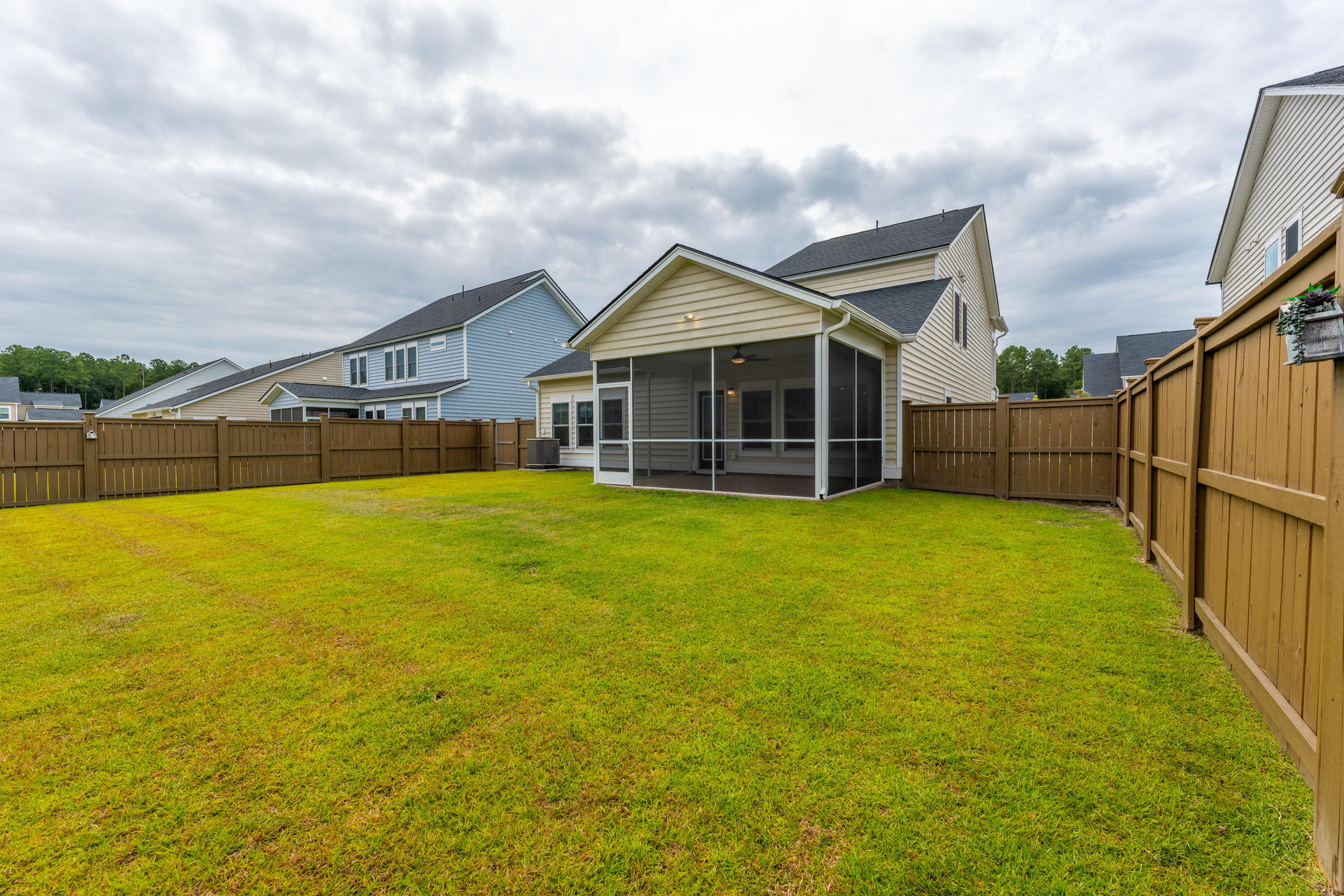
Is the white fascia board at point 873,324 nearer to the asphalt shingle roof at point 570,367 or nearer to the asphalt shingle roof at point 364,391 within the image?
the asphalt shingle roof at point 570,367

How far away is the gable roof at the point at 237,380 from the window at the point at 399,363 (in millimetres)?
5023

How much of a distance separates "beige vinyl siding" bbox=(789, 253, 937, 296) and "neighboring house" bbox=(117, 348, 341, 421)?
73.4 feet

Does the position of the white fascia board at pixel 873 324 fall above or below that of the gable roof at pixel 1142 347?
below

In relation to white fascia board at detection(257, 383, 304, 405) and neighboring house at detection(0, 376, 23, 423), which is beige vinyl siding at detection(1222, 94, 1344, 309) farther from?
neighboring house at detection(0, 376, 23, 423)

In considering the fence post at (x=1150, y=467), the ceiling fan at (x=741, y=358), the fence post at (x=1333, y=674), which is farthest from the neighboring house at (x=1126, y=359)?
the fence post at (x=1333, y=674)

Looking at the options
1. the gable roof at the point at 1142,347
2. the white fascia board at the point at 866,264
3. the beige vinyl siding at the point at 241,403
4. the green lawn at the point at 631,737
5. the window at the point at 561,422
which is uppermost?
the white fascia board at the point at 866,264

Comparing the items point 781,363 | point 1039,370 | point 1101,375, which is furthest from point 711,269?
point 1039,370

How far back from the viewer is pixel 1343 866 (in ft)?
3.80

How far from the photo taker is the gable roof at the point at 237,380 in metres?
23.0

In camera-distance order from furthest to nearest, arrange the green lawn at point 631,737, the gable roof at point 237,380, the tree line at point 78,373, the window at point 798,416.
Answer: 1. the tree line at point 78,373
2. the gable roof at point 237,380
3. the window at point 798,416
4. the green lawn at point 631,737

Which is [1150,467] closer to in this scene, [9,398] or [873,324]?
[873,324]

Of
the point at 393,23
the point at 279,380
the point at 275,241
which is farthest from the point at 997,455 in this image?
the point at 275,241

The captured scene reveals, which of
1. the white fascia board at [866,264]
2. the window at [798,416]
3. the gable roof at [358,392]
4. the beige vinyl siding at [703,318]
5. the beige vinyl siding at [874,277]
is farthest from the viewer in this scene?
the gable roof at [358,392]

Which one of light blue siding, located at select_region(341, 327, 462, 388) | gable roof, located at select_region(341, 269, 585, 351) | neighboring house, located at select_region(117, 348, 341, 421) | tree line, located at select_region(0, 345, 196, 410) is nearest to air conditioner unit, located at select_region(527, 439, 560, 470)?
light blue siding, located at select_region(341, 327, 462, 388)
